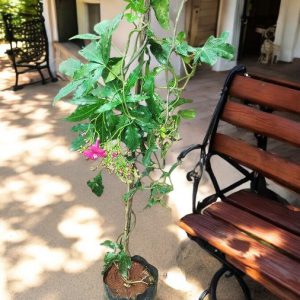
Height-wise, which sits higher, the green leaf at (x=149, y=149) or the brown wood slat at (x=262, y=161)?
the green leaf at (x=149, y=149)

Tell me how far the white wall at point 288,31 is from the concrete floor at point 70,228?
9.79 ft

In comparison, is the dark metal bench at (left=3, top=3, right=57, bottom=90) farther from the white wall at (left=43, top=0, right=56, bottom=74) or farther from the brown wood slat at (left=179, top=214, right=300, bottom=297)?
the brown wood slat at (left=179, top=214, right=300, bottom=297)

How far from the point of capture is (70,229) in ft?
7.59

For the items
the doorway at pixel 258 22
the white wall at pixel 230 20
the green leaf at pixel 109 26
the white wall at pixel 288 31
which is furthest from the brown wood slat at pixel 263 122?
the doorway at pixel 258 22

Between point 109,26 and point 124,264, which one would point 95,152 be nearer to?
point 109,26

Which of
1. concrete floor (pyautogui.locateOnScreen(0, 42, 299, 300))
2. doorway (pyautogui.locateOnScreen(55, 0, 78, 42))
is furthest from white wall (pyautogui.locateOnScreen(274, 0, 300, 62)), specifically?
doorway (pyautogui.locateOnScreen(55, 0, 78, 42))

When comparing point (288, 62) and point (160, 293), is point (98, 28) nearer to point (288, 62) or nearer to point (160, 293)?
point (160, 293)

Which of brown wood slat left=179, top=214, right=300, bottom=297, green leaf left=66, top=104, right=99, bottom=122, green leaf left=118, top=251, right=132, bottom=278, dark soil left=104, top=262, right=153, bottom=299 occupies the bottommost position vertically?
dark soil left=104, top=262, right=153, bottom=299

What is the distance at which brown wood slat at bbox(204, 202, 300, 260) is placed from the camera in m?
1.47

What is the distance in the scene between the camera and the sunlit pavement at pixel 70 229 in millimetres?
1919

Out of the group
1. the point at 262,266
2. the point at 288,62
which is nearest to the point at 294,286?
the point at 262,266

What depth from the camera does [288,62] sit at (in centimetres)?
574

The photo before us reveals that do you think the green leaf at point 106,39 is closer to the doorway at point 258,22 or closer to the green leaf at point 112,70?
the green leaf at point 112,70

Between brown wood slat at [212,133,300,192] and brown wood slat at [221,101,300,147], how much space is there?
0.09 meters
